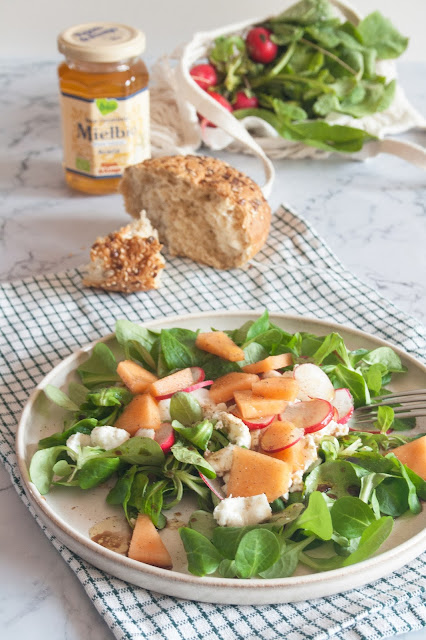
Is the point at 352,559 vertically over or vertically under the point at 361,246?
over

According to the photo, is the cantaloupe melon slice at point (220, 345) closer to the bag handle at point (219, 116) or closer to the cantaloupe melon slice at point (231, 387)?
the cantaloupe melon slice at point (231, 387)

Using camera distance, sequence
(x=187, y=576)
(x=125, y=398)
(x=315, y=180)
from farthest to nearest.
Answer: (x=315, y=180)
(x=125, y=398)
(x=187, y=576)

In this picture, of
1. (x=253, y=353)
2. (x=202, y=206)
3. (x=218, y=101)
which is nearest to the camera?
(x=253, y=353)

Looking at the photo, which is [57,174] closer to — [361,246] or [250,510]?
[361,246]

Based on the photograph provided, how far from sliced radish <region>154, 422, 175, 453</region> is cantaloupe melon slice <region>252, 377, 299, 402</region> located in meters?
0.16

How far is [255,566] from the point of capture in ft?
3.62

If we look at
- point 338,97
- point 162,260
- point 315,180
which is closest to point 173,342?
point 162,260

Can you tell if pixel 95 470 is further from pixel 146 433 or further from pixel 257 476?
pixel 257 476

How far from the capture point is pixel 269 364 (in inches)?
57.1

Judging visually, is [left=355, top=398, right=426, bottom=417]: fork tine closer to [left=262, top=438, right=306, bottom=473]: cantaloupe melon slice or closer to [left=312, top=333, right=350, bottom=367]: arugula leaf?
[left=312, top=333, right=350, bottom=367]: arugula leaf

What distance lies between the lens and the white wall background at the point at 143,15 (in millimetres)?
3260

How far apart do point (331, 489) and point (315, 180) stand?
4.86 ft

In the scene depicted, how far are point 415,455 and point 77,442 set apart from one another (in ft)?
1.80

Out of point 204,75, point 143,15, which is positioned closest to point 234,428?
point 204,75
